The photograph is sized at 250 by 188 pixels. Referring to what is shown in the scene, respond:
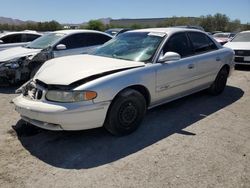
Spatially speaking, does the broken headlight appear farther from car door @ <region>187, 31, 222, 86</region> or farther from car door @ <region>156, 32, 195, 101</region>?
car door @ <region>187, 31, 222, 86</region>

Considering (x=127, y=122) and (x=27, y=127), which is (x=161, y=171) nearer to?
(x=127, y=122)

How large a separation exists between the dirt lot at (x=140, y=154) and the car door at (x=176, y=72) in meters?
0.48

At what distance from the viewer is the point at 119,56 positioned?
5230 millimetres

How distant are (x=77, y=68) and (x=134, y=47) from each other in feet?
4.08

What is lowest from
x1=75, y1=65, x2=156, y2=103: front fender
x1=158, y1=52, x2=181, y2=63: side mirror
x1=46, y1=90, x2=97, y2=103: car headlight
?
x1=46, y1=90, x2=97, y2=103: car headlight

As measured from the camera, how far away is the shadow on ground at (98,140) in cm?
388

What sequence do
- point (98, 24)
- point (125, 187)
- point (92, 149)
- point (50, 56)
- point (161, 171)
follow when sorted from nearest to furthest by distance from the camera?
point (125, 187) → point (161, 171) → point (92, 149) → point (50, 56) → point (98, 24)

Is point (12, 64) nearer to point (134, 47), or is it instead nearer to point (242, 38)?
point (134, 47)

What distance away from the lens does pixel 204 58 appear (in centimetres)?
605

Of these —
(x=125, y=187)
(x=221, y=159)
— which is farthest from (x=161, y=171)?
(x=221, y=159)

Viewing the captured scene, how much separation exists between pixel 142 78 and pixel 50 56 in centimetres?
381

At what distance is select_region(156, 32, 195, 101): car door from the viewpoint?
16.5 ft

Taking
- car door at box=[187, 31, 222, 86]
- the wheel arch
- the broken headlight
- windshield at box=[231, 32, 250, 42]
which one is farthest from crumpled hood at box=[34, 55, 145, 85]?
windshield at box=[231, 32, 250, 42]

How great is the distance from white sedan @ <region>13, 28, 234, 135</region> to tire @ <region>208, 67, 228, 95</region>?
543 millimetres
